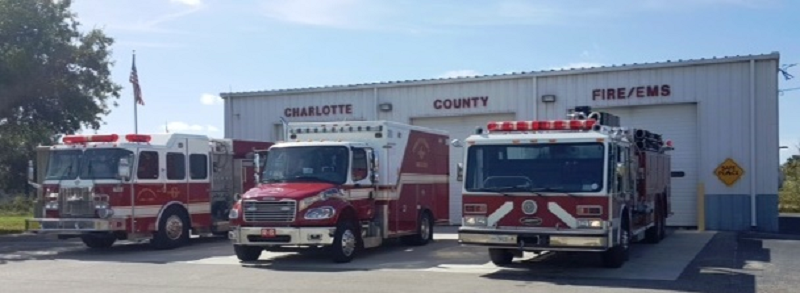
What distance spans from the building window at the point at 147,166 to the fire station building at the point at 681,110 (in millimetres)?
10867

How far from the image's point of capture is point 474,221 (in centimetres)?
1557

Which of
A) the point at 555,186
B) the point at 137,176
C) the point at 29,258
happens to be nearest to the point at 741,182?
the point at 555,186

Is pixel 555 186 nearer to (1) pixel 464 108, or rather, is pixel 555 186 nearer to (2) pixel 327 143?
(2) pixel 327 143

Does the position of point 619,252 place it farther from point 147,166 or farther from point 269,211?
point 147,166

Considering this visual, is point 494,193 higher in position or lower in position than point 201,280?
higher

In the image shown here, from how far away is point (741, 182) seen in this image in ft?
86.5

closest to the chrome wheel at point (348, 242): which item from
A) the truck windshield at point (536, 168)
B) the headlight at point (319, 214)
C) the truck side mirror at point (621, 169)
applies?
the headlight at point (319, 214)

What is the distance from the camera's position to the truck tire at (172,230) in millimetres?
21719

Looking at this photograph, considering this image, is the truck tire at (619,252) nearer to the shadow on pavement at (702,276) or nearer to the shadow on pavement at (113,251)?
the shadow on pavement at (702,276)

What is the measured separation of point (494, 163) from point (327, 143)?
13.5ft

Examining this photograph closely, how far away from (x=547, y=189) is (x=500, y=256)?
198cm

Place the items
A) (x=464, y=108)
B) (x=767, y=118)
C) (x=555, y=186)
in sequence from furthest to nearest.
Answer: (x=464, y=108), (x=767, y=118), (x=555, y=186)

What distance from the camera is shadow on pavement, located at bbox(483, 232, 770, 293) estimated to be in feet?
45.5

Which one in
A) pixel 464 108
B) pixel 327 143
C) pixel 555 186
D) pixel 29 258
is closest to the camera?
pixel 555 186
